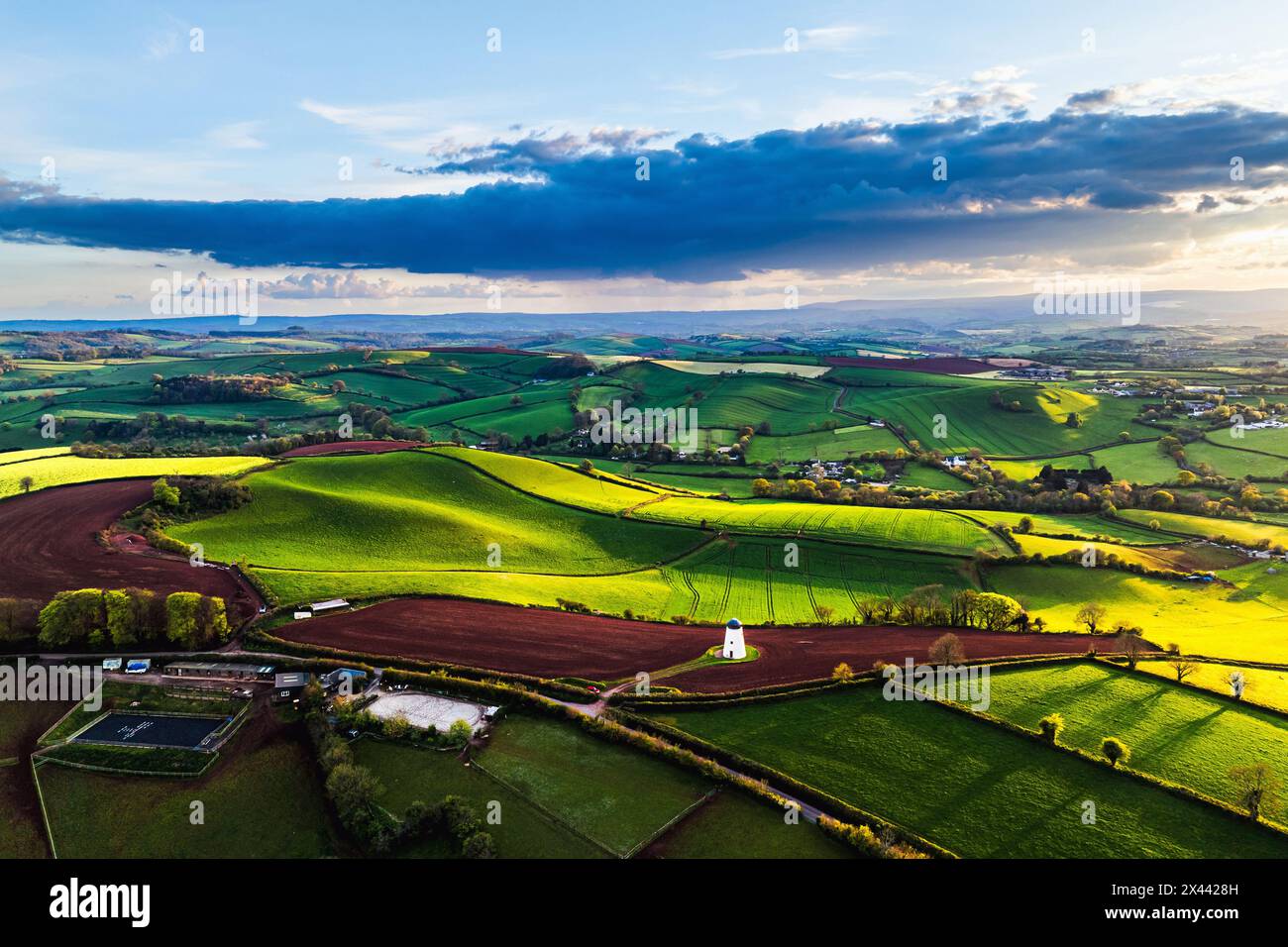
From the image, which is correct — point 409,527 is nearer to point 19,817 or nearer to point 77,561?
point 77,561

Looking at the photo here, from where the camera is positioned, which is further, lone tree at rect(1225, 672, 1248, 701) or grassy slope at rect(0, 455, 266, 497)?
grassy slope at rect(0, 455, 266, 497)

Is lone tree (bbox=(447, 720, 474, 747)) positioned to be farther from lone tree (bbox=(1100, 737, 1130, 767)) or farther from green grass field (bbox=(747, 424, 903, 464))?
green grass field (bbox=(747, 424, 903, 464))

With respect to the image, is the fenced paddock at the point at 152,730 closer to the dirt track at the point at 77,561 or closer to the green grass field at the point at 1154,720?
the dirt track at the point at 77,561

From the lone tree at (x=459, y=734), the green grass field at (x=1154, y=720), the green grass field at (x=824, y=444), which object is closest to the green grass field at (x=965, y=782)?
the green grass field at (x=1154, y=720)

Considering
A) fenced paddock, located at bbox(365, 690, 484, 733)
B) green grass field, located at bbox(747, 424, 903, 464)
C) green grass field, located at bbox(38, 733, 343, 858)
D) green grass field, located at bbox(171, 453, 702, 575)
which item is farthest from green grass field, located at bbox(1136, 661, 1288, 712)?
green grass field, located at bbox(747, 424, 903, 464)

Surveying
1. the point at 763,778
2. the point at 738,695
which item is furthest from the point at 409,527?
the point at 763,778
